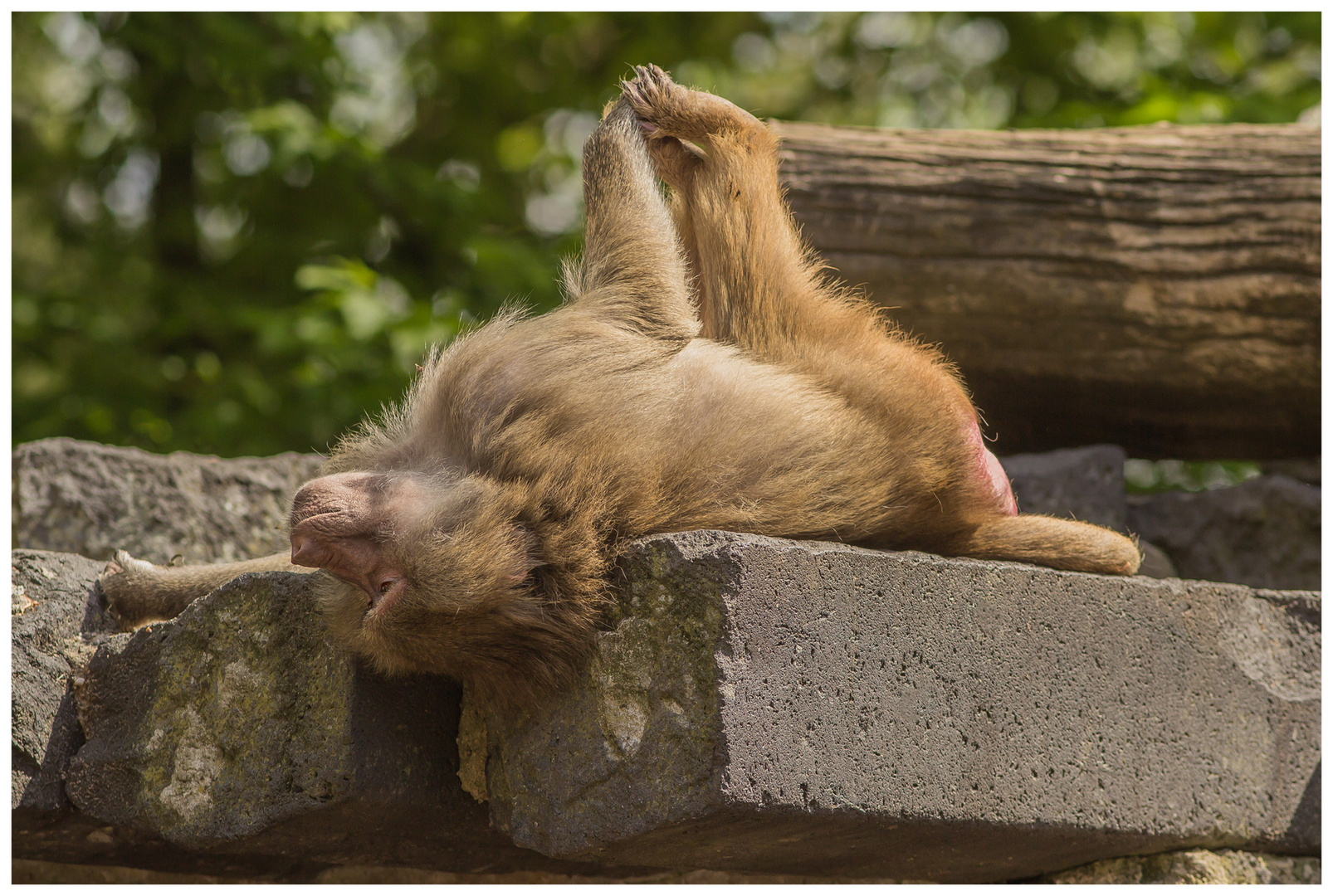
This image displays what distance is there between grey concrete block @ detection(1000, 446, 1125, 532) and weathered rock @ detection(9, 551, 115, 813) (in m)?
2.72

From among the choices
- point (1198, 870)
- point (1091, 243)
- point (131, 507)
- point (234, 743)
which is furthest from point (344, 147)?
point (1198, 870)

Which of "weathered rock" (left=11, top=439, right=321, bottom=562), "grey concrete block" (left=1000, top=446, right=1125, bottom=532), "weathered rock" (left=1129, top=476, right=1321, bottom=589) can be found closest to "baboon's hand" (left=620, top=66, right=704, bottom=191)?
"weathered rock" (left=11, top=439, right=321, bottom=562)

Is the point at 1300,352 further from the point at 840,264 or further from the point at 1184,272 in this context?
the point at 840,264

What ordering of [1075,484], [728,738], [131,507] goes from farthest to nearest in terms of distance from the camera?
[1075,484], [131,507], [728,738]

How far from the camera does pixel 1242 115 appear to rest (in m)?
5.37

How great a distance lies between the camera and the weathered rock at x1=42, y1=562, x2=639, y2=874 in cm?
224

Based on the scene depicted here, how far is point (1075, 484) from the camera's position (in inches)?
159

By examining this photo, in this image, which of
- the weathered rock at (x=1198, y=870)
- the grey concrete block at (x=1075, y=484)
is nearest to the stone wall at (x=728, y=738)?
the weathered rock at (x=1198, y=870)

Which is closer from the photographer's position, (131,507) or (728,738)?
(728,738)

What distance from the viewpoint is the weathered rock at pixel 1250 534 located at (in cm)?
419

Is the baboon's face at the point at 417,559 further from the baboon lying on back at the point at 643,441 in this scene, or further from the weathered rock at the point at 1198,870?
the weathered rock at the point at 1198,870

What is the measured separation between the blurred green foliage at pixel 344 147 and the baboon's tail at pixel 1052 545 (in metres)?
2.97

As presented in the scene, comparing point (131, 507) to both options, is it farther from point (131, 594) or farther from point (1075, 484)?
point (1075, 484)

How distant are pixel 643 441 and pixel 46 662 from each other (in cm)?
139
